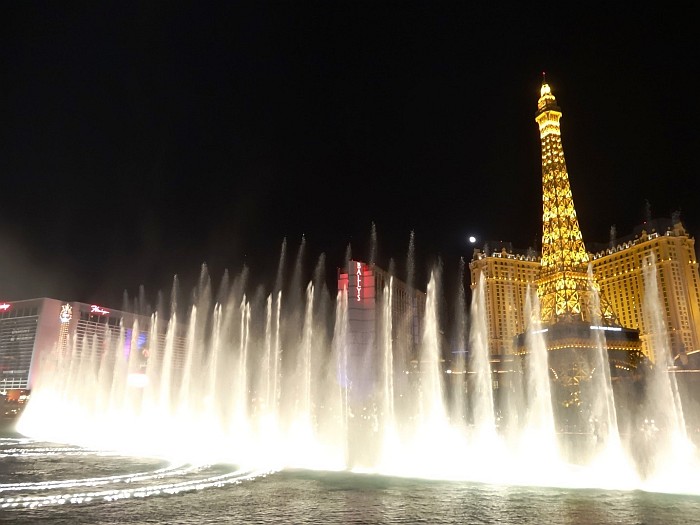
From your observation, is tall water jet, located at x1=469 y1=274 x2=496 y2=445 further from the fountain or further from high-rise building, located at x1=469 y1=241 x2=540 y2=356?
high-rise building, located at x1=469 y1=241 x2=540 y2=356

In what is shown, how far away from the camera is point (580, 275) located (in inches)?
2864

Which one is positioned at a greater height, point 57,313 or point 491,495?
point 57,313

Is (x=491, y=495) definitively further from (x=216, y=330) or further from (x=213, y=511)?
(x=216, y=330)

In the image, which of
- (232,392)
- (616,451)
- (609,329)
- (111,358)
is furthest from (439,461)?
(609,329)

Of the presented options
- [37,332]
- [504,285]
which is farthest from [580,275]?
[37,332]

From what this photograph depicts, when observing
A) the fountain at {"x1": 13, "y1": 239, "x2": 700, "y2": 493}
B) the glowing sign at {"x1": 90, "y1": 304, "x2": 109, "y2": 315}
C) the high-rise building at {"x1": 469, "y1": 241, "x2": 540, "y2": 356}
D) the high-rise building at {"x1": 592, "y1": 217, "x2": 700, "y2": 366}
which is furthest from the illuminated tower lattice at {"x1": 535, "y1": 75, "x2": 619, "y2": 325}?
the glowing sign at {"x1": 90, "y1": 304, "x2": 109, "y2": 315}

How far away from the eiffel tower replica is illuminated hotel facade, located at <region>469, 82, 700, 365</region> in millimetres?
138

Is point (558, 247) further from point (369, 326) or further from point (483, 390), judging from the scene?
point (483, 390)

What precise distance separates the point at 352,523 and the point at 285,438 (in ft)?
53.2

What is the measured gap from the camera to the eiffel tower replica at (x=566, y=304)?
69000mm

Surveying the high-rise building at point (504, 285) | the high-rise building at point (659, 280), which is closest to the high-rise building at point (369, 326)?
the high-rise building at point (504, 285)

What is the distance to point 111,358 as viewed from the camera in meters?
50.6

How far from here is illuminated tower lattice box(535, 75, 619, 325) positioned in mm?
72688

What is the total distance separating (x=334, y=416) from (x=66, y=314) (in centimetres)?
7173
